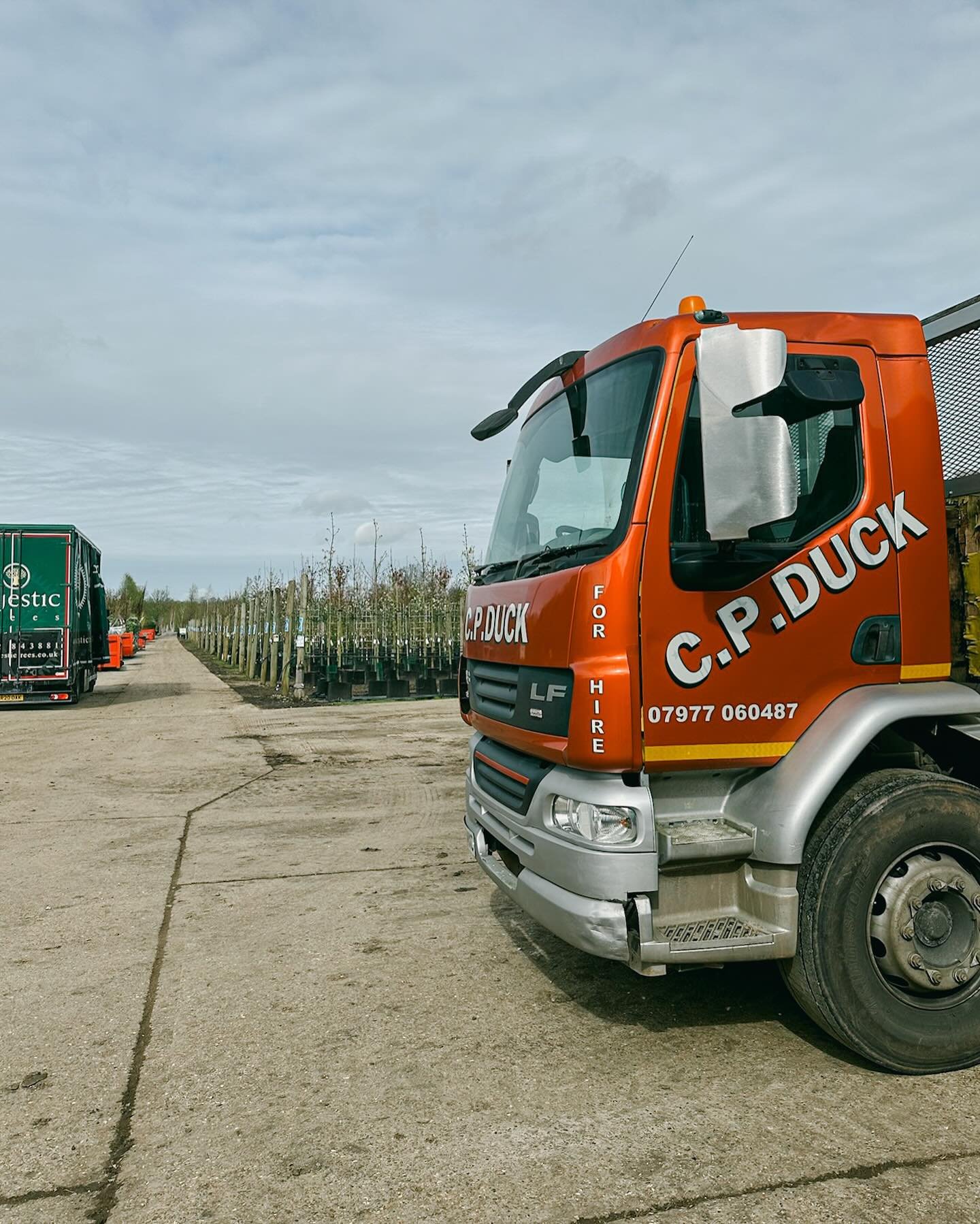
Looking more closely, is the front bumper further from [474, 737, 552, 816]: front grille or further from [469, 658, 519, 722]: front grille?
[469, 658, 519, 722]: front grille

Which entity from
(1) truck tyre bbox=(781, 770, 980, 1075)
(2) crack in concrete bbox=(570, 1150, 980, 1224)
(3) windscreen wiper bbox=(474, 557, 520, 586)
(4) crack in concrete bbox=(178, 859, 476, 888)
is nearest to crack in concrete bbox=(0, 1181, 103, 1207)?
(2) crack in concrete bbox=(570, 1150, 980, 1224)

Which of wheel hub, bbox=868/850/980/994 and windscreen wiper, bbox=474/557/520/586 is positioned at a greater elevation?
windscreen wiper, bbox=474/557/520/586

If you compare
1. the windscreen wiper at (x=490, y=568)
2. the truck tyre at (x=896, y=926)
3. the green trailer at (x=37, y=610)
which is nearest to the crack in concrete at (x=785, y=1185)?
the truck tyre at (x=896, y=926)

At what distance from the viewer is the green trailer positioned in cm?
1716

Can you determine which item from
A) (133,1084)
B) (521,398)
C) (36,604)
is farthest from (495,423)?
(36,604)

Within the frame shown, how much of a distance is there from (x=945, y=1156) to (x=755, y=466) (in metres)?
2.04

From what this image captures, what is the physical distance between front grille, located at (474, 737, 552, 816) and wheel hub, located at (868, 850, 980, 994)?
1206 millimetres

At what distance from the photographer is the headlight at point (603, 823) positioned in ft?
10.4

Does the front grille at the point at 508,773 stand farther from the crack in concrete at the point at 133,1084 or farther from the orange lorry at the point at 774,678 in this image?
the crack in concrete at the point at 133,1084

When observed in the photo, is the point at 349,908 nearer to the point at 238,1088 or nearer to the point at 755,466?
the point at 238,1088

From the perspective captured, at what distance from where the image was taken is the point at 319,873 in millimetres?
6020

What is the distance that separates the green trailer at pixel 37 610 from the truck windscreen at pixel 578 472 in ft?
48.6

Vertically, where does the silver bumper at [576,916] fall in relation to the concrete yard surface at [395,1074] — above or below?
above

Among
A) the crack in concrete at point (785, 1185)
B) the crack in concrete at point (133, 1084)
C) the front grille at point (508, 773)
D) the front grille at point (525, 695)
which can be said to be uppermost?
the front grille at point (525, 695)
